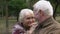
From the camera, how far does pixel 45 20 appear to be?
11.8 feet

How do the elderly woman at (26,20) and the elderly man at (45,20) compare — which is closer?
the elderly man at (45,20)

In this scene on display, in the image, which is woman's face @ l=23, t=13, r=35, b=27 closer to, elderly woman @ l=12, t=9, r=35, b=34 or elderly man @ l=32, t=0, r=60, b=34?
elderly woman @ l=12, t=9, r=35, b=34

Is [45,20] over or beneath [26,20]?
over

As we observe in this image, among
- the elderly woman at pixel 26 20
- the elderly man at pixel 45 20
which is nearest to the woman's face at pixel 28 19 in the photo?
the elderly woman at pixel 26 20

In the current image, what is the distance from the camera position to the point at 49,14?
360 centimetres

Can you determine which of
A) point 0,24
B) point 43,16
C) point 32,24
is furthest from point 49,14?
point 0,24

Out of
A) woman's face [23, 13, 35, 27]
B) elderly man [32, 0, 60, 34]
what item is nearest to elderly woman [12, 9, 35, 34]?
woman's face [23, 13, 35, 27]

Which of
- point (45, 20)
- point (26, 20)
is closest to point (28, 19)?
point (26, 20)

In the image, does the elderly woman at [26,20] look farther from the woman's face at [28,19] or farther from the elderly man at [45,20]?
the elderly man at [45,20]

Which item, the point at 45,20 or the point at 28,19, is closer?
the point at 45,20

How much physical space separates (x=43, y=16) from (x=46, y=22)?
93mm

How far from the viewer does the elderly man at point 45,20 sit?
354 centimetres

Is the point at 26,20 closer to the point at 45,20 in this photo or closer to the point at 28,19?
the point at 28,19

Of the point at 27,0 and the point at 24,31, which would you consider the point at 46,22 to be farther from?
the point at 27,0
